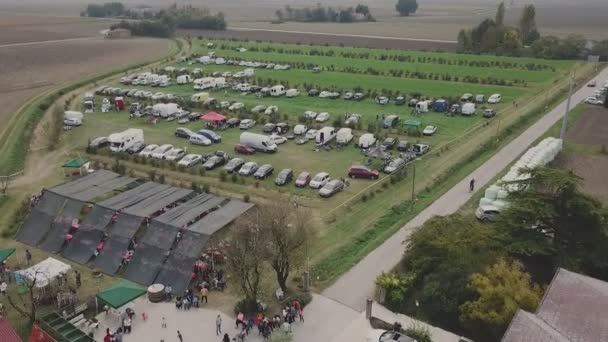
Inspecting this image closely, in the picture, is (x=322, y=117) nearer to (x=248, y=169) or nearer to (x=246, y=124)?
(x=246, y=124)

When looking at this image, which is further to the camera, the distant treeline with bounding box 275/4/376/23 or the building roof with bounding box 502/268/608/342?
the distant treeline with bounding box 275/4/376/23

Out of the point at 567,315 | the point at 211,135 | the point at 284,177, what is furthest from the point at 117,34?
the point at 567,315

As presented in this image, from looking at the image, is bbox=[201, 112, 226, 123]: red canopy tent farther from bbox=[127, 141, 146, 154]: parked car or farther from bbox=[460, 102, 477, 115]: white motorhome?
bbox=[460, 102, 477, 115]: white motorhome

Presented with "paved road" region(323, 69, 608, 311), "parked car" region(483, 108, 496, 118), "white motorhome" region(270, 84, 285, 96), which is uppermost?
"white motorhome" region(270, 84, 285, 96)

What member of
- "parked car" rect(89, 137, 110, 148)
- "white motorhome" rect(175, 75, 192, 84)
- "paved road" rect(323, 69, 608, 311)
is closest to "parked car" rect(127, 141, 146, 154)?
"parked car" rect(89, 137, 110, 148)

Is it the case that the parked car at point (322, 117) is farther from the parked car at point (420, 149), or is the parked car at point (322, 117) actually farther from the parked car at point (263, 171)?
the parked car at point (263, 171)

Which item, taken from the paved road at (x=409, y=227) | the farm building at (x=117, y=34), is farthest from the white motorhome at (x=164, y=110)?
the farm building at (x=117, y=34)
